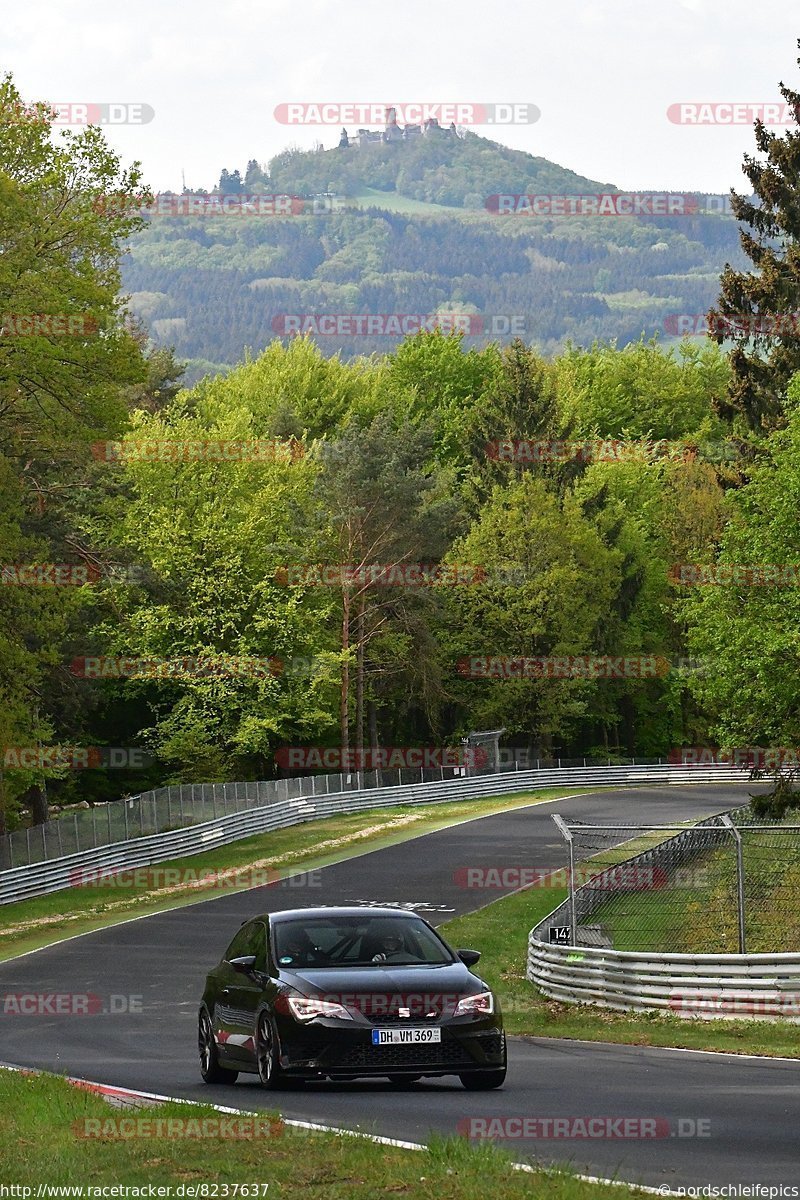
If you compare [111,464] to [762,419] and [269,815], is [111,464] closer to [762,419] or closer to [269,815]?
[269,815]

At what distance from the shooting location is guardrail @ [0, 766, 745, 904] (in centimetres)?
4359

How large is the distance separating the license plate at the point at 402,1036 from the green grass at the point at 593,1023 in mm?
4658

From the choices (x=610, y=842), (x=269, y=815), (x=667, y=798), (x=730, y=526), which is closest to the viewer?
(x=730, y=526)

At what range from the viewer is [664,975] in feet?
69.6

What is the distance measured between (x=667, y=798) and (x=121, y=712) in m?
25.5

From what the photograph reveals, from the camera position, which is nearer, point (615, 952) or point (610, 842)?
point (615, 952)

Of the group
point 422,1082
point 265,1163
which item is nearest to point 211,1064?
point 422,1082

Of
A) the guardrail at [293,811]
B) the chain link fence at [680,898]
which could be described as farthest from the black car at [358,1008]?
the guardrail at [293,811]

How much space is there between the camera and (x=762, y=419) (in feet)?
165

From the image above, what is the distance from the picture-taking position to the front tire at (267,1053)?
13.6 metres

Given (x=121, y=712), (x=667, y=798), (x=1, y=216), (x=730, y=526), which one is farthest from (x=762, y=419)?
(x=121, y=712)

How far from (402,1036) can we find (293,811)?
148 ft

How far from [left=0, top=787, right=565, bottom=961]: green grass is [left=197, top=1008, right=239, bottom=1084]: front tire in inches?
764

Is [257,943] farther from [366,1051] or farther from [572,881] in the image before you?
[572,881]
